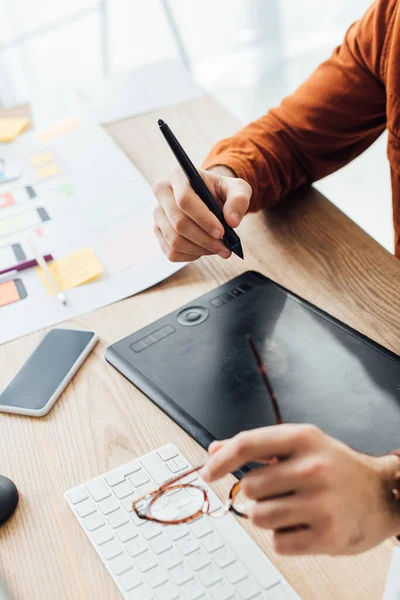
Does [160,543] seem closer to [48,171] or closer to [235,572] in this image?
[235,572]

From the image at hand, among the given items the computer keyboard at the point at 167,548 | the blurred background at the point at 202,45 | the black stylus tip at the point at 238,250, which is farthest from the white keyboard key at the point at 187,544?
the blurred background at the point at 202,45

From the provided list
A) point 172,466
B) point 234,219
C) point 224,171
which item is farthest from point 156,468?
point 224,171

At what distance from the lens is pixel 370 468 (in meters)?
0.48

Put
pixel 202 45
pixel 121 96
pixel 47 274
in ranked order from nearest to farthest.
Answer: pixel 47 274 → pixel 121 96 → pixel 202 45

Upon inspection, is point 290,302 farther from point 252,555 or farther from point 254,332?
point 252,555

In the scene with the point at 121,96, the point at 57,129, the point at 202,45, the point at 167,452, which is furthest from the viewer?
the point at 202,45

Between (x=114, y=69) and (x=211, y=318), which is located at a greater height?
(x=211, y=318)

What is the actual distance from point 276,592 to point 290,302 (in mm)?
375

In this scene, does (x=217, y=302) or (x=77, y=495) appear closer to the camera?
(x=77, y=495)

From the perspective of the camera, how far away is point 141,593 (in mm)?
532

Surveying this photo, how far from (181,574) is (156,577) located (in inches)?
0.8

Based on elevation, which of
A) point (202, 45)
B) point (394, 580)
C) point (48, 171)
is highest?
point (48, 171)

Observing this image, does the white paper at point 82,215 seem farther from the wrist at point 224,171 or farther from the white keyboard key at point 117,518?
the white keyboard key at point 117,518

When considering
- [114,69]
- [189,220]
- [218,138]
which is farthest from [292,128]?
[114,69]
